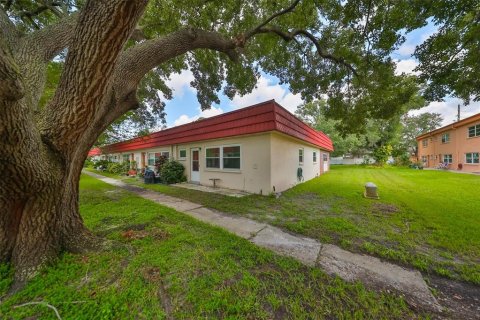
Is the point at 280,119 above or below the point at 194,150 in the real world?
above

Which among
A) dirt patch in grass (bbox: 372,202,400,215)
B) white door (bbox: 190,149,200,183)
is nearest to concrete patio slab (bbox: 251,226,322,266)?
dirt patch in grass (bbox: 372,202,400,215)

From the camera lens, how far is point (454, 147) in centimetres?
1738

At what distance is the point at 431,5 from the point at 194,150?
9519 millimetres

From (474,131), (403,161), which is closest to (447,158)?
(474,131)

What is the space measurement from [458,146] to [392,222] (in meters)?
21.5

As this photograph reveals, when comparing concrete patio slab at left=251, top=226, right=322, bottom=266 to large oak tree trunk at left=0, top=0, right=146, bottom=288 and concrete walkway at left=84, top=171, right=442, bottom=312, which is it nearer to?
concrete walkway at left=84, top=171, right=442, bottom=312

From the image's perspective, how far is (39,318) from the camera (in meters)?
1.64

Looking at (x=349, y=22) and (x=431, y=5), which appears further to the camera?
(x=349, y=22)

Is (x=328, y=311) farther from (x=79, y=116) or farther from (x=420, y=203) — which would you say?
(x=420, y=203)

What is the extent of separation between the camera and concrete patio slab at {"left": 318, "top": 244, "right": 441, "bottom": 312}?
2031mm

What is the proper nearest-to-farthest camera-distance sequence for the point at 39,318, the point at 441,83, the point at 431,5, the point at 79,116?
the point at 39,318
the point at 79,116
the point at 431,5
the point at 441,83

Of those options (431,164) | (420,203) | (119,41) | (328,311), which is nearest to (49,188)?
(119,41)

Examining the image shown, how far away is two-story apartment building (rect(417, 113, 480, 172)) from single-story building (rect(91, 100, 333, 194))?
15890 millimetres

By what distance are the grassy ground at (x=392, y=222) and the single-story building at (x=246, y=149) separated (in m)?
1.09
